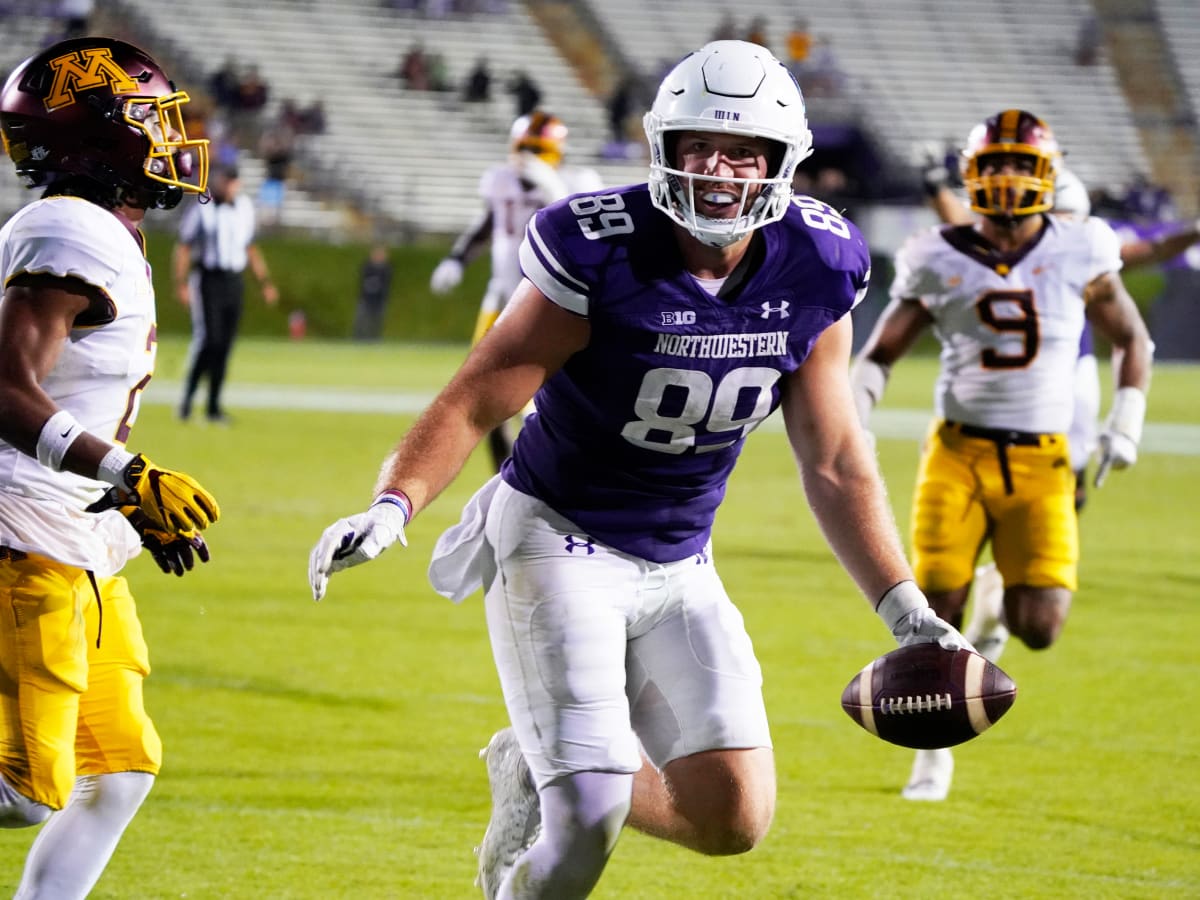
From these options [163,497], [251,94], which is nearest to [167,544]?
[163,497]

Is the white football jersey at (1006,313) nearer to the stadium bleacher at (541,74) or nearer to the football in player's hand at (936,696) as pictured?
the football in player's hand at (936,696)

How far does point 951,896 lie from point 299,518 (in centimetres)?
609

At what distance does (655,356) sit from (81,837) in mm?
1276

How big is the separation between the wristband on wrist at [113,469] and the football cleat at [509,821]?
0.91 m

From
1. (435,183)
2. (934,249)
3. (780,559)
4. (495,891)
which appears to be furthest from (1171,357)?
(495,891)

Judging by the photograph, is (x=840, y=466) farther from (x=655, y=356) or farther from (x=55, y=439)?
(x=55, y=439)

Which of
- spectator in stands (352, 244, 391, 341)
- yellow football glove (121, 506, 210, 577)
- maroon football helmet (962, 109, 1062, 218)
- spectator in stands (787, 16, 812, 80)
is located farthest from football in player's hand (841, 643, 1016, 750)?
spectator in stands (787, 16, 812, 80)

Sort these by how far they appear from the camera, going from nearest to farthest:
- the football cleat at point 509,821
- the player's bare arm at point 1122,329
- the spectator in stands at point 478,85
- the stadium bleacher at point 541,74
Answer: the football cleat at point 509,821
the player's bare arm at point 1122,329
the stadium bleacher at point 541,74
the spectator in stands at point 478,85

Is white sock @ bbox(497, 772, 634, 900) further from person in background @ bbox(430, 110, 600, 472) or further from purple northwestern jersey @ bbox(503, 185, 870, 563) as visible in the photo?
person in background @ bbox(430, 110, 600, 472)

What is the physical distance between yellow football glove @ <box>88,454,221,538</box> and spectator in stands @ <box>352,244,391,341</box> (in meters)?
22.4

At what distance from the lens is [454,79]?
30.2m

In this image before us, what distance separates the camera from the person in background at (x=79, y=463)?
10.1 feet

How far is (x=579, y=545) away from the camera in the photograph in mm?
3361

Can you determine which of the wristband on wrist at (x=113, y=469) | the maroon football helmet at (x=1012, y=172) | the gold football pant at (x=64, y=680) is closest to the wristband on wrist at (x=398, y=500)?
the wristband on wrist at (x=113, y=469)
